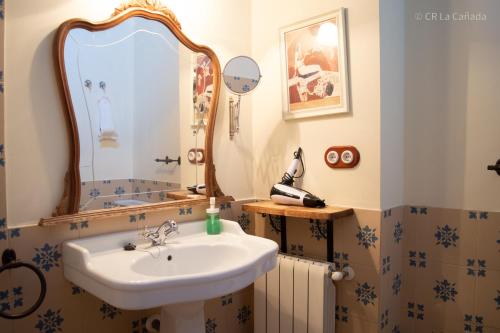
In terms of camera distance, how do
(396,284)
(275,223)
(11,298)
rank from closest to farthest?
1. (11,298)
2. (396,284)
3. (275,223)

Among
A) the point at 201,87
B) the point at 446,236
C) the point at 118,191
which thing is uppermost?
the point at 201,87

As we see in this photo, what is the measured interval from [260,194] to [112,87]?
3.11 feet

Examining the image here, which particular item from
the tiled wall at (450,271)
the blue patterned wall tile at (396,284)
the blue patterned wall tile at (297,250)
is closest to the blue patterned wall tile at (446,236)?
the tiled wall at (450,271)

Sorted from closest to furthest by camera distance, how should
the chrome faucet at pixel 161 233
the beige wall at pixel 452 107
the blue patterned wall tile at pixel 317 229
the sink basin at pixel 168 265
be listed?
the sink basin at pixel 168 265 < the chrome faucet at pixel 161 233 < the beige wall at pixel 452 107 < the blue patterned wall tile at pixel 317 229

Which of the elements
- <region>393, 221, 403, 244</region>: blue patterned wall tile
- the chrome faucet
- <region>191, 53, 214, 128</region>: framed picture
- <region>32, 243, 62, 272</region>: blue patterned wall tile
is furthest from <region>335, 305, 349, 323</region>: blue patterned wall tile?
<region>32, 243, 62, 272</region>: blue patterned wall tile

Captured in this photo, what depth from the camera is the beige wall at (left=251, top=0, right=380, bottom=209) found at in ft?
5.06

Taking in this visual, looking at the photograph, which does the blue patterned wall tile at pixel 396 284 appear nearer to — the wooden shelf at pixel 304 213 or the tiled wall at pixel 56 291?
the wooden shelf at pixel 304 213

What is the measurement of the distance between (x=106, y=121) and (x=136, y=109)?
0.15 metres

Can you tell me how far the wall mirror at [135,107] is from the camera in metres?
1.29

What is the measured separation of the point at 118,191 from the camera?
1.42m

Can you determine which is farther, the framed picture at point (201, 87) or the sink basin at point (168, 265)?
the framed picture at point (201, 87)

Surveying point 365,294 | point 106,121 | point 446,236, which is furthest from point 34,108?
point 446,236

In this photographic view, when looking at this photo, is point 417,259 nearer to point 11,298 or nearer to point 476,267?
point 476,267

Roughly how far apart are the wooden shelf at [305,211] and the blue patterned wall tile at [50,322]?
90 cm
